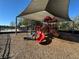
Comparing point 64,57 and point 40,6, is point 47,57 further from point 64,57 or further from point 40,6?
point 40,6

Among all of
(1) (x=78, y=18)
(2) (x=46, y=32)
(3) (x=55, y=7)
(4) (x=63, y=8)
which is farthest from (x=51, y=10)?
(1) (x=78, y=18)

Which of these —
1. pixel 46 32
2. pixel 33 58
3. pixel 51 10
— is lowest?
pixel 33 58

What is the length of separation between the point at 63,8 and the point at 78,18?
130 feet

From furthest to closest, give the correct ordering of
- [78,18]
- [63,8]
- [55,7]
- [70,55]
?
[78,18]
[63,8]
[55,7]
[70,55]

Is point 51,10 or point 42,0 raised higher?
point 42,0

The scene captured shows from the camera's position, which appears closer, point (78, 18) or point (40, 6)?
point (40, 6)

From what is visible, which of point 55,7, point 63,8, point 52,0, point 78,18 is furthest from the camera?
point 78,18

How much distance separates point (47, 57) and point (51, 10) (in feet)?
24.9

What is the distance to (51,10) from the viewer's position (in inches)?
515

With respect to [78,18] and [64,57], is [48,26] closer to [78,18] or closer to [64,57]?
[64,57]

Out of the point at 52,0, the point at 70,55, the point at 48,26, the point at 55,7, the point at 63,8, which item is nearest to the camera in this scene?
the point at 48,26

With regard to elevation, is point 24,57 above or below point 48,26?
below

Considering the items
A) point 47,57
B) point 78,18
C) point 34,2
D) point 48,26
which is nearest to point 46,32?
point 48,26

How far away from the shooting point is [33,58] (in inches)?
238
